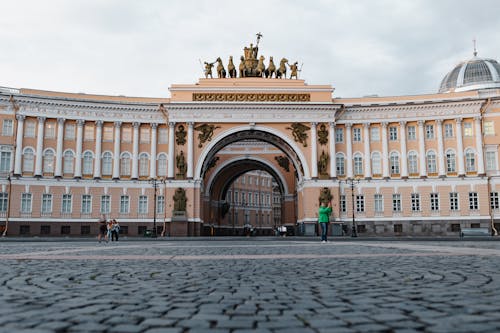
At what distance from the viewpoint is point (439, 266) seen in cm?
962

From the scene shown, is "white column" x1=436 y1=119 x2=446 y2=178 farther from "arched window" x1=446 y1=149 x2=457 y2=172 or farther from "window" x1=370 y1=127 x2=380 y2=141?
"window" x1=370 y1=127 x2=380 y2=141

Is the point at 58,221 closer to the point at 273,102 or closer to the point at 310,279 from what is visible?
the point at 273,102

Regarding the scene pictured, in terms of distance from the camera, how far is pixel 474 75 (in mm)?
57406

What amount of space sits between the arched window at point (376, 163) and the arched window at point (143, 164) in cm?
2350

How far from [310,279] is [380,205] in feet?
146

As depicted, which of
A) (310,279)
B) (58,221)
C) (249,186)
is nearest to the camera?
(310,279)

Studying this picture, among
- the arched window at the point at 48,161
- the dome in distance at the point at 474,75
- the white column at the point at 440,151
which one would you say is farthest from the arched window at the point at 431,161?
the arched window at the point at 48,161

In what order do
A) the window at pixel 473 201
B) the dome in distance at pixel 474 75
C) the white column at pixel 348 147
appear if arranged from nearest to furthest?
the window at pixel 473 201, the white column at pixel 348 147, the dome in distance at pixel 474 75

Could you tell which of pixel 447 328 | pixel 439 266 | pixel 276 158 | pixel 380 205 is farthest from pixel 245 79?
pixel 447 328

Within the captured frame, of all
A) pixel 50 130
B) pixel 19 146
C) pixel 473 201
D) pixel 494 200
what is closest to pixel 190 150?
pixel 50 130

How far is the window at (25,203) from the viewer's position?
47344 millimetres

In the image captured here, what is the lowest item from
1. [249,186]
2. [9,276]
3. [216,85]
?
[9,276]

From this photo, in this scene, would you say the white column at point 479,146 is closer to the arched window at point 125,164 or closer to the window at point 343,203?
the window at point 343,203

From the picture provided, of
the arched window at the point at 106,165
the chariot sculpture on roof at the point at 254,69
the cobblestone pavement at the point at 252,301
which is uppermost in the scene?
the chariot sculpture on roof at the point at 254,69
